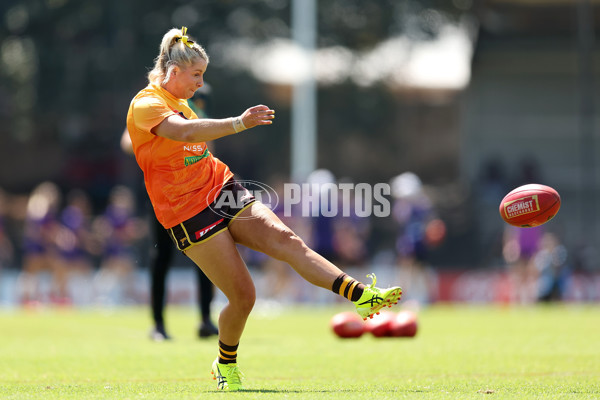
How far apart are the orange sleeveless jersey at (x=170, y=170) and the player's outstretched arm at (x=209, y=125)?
0.61 ft

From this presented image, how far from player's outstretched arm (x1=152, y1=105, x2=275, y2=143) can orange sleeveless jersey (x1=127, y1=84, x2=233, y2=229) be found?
7.3 inches

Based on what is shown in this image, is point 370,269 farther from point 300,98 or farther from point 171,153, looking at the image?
point 171,153

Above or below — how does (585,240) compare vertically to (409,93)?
below

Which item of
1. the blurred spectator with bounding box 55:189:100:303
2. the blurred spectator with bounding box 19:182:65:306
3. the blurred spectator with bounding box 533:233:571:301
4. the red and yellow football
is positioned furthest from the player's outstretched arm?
the blurred spectator with bounding box 533:233:571:301

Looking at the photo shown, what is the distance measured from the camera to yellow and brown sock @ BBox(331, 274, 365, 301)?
5.95 meters

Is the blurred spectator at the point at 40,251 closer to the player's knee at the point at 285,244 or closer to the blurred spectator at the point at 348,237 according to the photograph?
the blurred spectator at the point at 348,237

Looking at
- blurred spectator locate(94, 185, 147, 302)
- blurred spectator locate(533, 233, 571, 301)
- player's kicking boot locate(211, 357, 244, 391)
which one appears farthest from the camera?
blurred spectator locate(94, 185, 147, 302)

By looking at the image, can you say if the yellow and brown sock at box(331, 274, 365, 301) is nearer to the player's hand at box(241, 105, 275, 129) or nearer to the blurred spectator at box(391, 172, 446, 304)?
the player's hand at box(241, 105, 275, 129)

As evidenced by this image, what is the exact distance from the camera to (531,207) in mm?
6852

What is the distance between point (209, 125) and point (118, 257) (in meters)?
15.6

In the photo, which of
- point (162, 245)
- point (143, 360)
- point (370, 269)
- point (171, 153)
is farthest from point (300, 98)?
point (171, 153)

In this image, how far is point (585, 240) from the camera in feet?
76.9

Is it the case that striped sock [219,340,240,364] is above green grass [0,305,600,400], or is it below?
above

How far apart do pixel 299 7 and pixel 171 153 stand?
1995 centimetres
